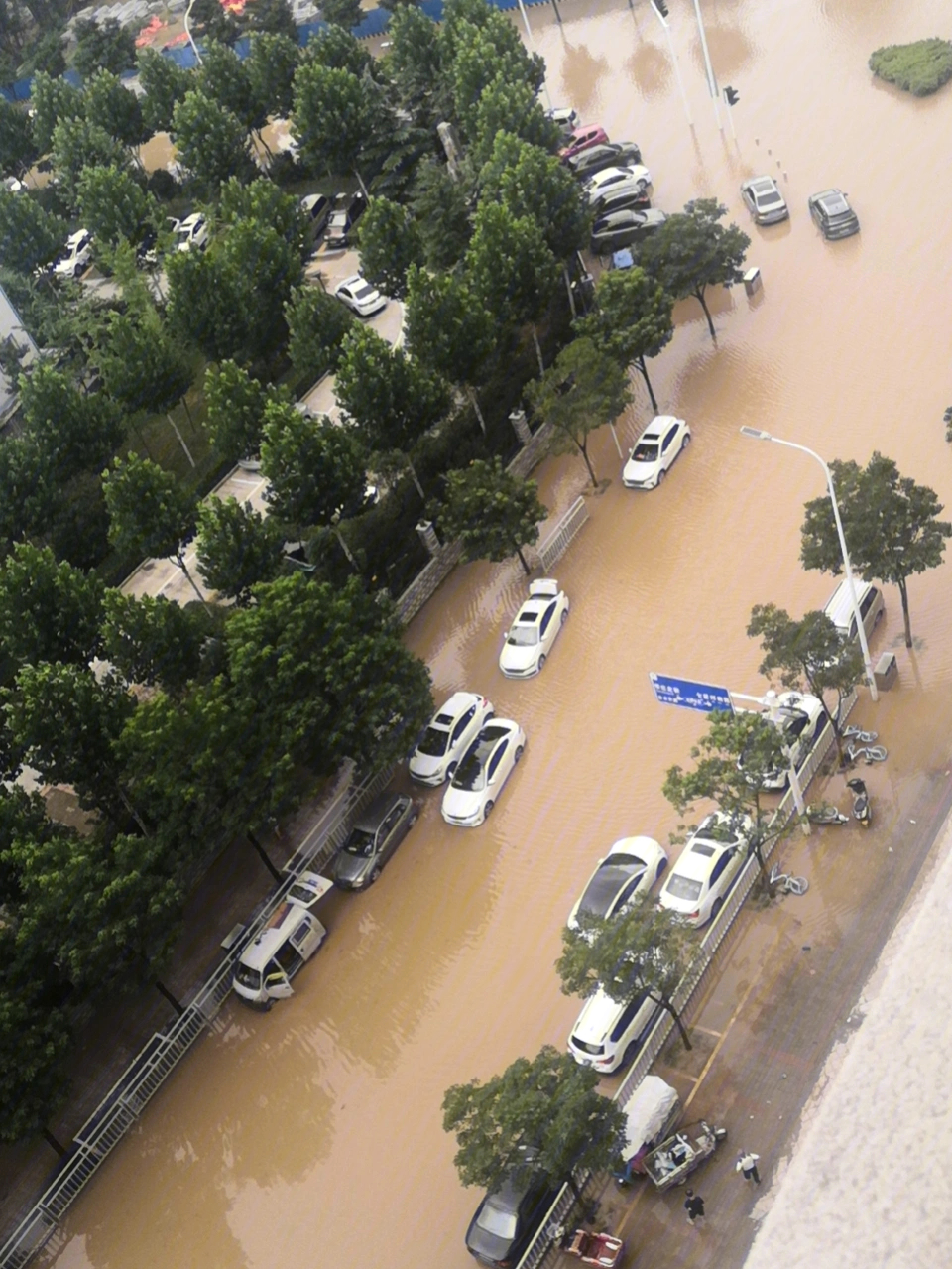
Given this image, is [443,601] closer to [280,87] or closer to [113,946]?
[113,946]

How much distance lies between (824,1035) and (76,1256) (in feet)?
52.5

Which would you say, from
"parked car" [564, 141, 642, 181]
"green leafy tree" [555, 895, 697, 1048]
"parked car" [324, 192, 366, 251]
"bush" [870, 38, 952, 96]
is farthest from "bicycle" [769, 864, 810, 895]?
"bush" [870, 38, 952, 96]

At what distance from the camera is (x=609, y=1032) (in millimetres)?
28828

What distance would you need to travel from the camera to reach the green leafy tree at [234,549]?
123ft

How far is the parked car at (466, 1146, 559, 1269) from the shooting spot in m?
26.5

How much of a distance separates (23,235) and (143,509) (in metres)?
22.4

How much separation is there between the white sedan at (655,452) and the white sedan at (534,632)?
5.08 meters

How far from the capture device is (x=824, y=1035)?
28250mm

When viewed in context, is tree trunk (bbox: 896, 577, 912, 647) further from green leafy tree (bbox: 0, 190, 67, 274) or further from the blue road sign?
green leafy tree (bbox: 0, 190, 67, 274)

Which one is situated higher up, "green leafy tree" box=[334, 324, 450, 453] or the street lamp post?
"green leafy tree" box=[334, 324, 450, 453]

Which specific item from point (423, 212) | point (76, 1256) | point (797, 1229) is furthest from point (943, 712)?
point (423, 212)

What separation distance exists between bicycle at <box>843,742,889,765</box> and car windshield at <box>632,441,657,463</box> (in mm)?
12617

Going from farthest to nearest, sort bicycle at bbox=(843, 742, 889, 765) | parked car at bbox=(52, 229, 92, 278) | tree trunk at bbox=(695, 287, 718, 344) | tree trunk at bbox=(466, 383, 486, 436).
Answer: parked car at bbox=(52, 229, 92, 278), tree trunk at bbox=(695, 287, 718, 344), tree trunk at bbox=(466, 383, 486, 436), bicycle at bbox=(843, 742, 889, 765)

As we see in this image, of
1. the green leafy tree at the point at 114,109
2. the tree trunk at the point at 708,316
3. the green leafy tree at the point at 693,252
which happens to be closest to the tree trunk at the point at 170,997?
the green leafy tree at the point at 693,252
